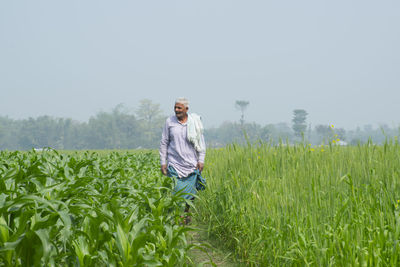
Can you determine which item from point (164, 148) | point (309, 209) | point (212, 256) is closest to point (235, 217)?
point (212, 256)

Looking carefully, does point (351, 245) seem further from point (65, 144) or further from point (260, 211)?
point (65, 144)

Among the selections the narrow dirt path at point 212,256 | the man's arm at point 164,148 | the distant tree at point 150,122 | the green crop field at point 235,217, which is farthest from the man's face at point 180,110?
the distant tree at point 150,122

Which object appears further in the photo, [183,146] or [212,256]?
[183,146]

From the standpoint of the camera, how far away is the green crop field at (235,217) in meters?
2.63

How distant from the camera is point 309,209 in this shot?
3672 mm

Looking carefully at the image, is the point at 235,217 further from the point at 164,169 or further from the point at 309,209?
the point at 164,169

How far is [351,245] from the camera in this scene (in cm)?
315

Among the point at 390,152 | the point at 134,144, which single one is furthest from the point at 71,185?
the point at 134,144

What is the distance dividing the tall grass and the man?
0.52 meters

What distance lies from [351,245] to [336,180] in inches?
50.4

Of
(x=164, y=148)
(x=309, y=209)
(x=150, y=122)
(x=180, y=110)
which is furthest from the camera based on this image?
(x=150, y=122)

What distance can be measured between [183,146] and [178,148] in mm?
87

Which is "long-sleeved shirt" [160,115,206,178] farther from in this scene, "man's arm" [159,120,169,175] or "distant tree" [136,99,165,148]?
"distant tree" [136,99,165,148]

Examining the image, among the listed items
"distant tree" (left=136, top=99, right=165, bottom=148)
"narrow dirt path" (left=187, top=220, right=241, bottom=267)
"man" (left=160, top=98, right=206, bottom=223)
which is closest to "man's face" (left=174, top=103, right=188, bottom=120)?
"man" (left=160, top=98, right=206, bottom=223)
